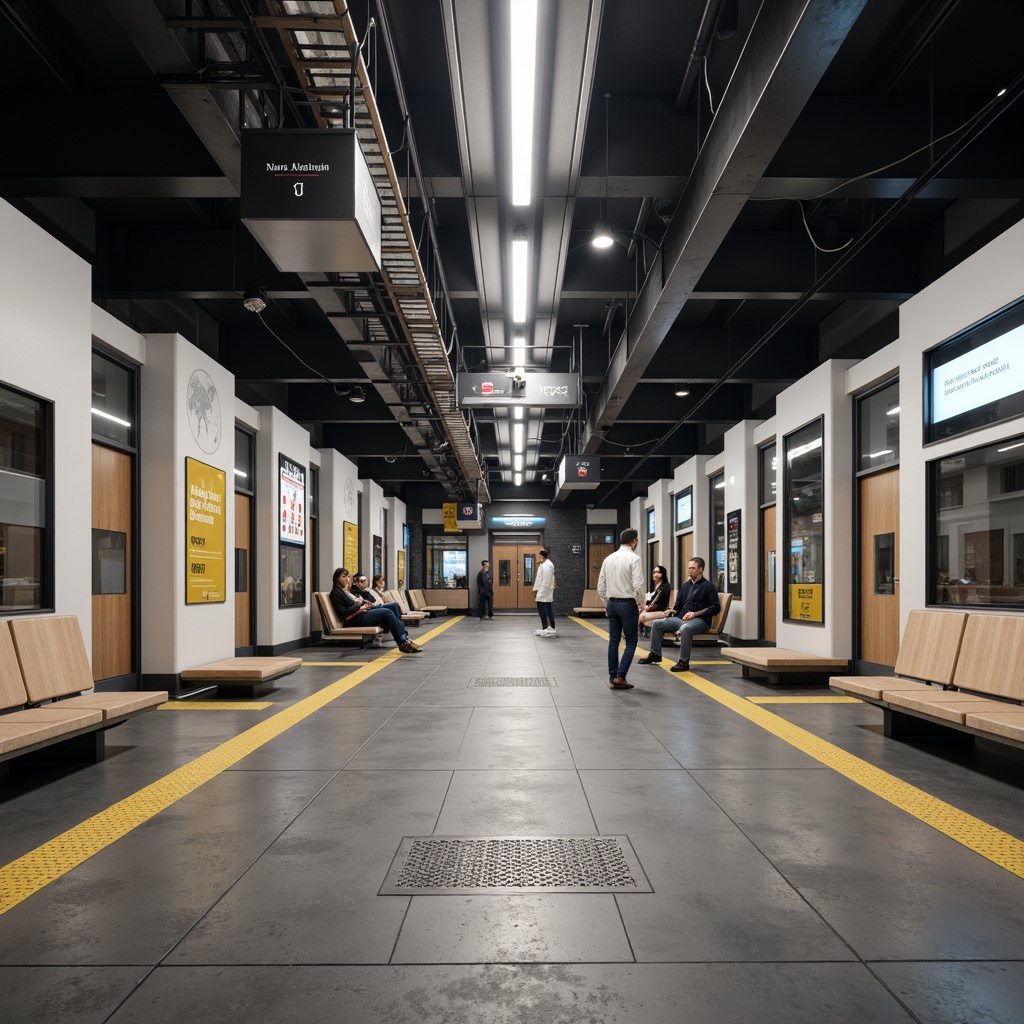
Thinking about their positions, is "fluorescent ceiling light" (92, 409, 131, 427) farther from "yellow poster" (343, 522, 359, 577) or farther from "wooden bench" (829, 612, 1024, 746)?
"yellow poster" (343, 522, 359, 577)

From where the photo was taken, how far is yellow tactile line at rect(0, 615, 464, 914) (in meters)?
3.03

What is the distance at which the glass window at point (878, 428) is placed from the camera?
8180 millimetres

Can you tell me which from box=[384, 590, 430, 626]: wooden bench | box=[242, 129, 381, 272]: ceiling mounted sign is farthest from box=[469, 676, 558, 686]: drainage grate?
box=[384, 590, 430, 626]: wooden bench

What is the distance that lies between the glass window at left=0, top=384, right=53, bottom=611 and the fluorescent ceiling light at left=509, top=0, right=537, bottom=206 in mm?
3686

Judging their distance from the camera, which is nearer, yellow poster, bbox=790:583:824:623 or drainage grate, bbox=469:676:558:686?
drainage grate, bbox=469:676:558:686

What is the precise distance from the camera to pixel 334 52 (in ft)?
14.1

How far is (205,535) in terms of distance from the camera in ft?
28.9

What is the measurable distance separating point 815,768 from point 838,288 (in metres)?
5.02

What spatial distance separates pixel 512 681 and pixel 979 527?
4740 millimetres

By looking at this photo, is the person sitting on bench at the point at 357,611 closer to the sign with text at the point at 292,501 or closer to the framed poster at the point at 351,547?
the sign with text at the point at 292,501

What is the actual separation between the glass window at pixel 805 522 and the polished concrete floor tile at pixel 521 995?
766cm

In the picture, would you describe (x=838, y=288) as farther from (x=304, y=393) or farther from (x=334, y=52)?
(x=304, y=393)

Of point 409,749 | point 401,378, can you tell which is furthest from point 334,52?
point 401,378

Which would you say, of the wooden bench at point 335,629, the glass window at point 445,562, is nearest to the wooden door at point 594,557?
the glass window at point 445,562
